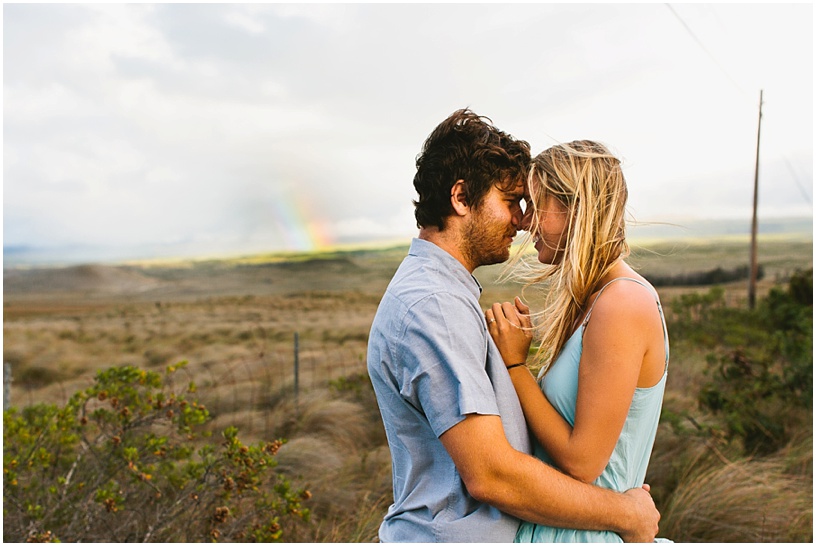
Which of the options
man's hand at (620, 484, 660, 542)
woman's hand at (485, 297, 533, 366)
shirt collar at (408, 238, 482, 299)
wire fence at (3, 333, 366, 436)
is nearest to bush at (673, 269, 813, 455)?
wire fence at (3, 333, 366, 436)

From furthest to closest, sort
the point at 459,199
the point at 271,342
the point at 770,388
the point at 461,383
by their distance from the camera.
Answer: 1. the point at 271,342
2. the point at 770,388
3. the point at 459,199
4. the point at 461,383

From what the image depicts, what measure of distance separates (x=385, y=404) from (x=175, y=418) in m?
3.66

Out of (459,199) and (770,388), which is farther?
(770,388)

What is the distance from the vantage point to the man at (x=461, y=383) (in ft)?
5.66

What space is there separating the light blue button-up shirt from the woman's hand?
55mm

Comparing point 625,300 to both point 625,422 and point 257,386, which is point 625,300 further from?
point 257,386

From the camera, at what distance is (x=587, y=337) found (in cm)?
190

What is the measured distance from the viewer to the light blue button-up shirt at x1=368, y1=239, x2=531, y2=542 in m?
1.74

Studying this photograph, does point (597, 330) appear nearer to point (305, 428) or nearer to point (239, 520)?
point (239, 520)

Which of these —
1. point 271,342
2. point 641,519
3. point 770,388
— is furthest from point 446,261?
point 271,342

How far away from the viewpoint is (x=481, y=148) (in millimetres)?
2033

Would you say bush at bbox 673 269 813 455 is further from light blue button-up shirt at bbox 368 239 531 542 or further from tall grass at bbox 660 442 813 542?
light blue button-up shirt at bbox 368 239 531 542

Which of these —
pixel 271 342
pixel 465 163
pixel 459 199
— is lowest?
pixel 271 342

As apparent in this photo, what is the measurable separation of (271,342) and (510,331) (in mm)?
16625
